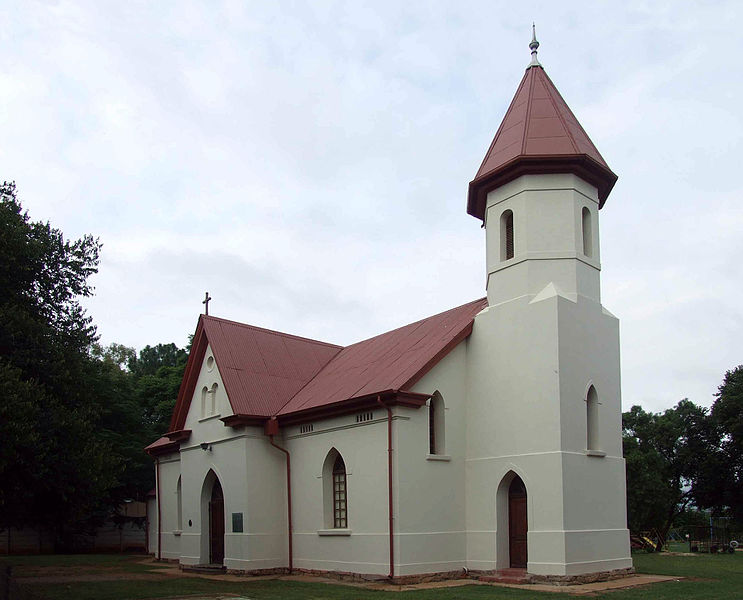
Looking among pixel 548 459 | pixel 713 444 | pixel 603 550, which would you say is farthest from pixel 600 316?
pixel 713 444

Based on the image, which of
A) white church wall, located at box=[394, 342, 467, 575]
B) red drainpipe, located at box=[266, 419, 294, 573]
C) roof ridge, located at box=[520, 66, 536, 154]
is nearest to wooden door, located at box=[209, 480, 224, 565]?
red drainpipe, located at box=[266, 419, 294, 573]

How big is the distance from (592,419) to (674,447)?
28.7m

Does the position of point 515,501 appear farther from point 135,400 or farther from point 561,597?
point 135,400

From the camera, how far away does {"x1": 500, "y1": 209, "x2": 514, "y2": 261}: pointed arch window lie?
70.6ft

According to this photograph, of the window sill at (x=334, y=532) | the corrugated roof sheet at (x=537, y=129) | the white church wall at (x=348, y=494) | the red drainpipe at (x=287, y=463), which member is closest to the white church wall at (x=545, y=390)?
the corrugated roof sheet at (x=537, y=129)

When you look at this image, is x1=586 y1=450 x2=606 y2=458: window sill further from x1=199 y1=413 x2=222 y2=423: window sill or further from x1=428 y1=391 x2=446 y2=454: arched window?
x1=199 y1=413 x2=222 y2=423: window sill

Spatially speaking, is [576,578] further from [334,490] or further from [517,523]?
[334,490]

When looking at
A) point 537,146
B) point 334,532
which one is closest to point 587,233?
point 537,146

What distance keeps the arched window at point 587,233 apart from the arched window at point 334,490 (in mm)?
9125

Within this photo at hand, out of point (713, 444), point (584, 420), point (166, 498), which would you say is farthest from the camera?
point (713, 444)

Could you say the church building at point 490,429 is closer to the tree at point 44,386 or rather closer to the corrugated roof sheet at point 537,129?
the corrugated roof sheet at point 537,129

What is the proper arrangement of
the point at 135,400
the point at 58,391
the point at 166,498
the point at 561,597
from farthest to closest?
the point at 135,400 → the point at 166,498 → the point at 58,391 → the point at 561,597

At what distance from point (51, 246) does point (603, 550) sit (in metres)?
16.1

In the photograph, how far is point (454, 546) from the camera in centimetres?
2020
